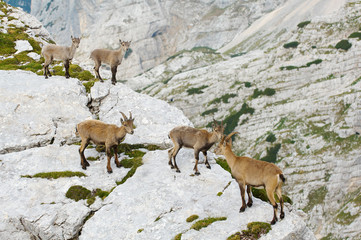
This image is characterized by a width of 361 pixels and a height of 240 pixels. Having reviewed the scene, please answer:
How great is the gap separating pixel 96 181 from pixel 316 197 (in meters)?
130

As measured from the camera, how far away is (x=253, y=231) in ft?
43.8

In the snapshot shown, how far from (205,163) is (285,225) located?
6.66m

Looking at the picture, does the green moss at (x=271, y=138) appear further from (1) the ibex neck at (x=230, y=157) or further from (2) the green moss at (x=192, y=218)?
(2) the green moss at (x=192, y=218)

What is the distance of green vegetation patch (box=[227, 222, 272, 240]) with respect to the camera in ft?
43.0

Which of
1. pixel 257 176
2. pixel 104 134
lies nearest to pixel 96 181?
pixel 104 134

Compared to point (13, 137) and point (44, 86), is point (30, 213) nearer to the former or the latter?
point (13, 137)

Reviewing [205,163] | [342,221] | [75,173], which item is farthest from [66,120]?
[342,221]

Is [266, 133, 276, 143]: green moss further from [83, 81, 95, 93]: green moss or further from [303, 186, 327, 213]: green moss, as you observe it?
[83, 81, 95, 93]: green moss

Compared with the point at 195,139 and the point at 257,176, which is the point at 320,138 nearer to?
the point at 195,139

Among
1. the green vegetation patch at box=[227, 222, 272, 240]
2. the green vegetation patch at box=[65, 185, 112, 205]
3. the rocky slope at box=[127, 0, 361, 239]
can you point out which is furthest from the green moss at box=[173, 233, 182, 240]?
the rocky slope at box=[127, 0, 361, 239]

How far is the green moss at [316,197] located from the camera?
125 m

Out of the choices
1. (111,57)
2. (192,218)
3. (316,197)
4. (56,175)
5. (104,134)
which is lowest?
(316,197)

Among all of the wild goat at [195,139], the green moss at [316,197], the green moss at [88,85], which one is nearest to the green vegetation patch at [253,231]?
the wild goat at [195,139]

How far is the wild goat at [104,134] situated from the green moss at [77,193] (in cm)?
189
